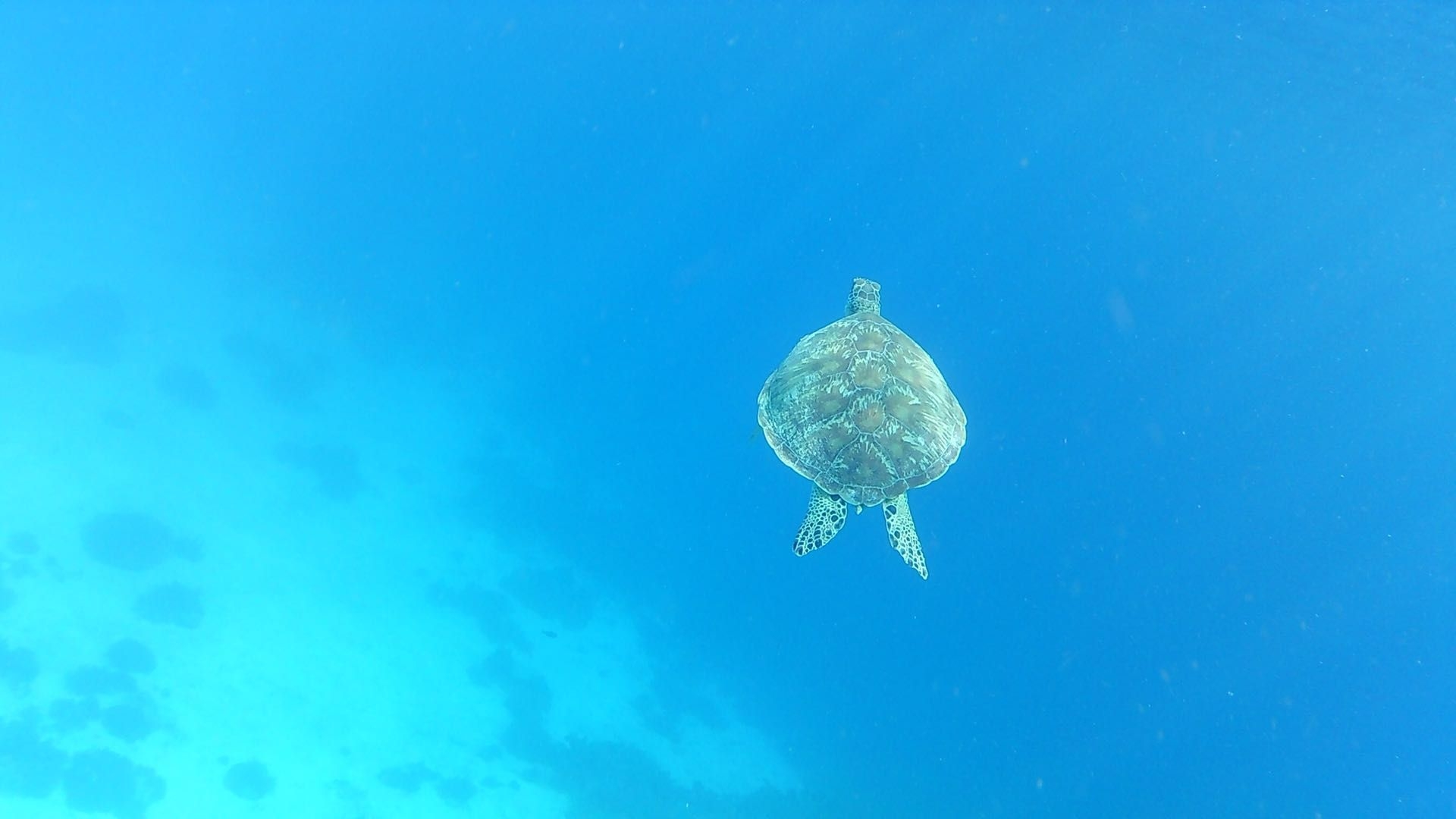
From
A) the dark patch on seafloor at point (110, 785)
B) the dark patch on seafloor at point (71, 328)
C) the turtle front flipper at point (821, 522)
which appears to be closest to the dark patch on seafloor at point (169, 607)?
the dark patch on seafloor at point (110, 785)

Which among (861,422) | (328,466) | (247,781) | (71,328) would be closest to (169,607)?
(247,781)

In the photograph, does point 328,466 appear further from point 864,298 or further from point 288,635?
point 864,298

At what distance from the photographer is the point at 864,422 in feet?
23.1

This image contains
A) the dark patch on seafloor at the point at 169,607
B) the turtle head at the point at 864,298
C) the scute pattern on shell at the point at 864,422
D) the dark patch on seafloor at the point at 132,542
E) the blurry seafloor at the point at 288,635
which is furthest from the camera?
the dark patch on seafloor at the point at 132,542

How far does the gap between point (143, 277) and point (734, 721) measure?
24307 mm

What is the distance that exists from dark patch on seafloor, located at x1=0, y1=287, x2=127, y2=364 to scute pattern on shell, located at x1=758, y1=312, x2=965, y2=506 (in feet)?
80.9

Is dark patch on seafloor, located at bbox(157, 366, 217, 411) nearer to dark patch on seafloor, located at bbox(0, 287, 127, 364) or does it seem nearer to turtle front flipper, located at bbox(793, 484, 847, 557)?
dark patch on seafloor, located at bbox(0, 287, 127, 364)

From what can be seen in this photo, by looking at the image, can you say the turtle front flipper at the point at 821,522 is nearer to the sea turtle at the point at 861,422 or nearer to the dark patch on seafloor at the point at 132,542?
the sea turtle at the point at 861,422

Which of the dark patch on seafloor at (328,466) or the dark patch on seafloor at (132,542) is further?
the dark patch on seafloor at (328,466)

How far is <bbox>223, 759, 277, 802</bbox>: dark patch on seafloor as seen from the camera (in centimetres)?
1767

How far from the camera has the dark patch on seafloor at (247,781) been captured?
1767 centimetres

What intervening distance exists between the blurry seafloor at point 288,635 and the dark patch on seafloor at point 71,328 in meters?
0.12

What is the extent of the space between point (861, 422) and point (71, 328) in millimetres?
26918

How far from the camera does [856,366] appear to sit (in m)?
7.25
